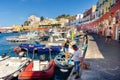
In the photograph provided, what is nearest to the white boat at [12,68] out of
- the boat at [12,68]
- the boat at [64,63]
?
the boat at [12,68]

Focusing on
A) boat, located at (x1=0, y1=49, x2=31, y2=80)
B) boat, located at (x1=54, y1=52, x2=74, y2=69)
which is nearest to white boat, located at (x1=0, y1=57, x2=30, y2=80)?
boat, located at (x1=0, y1=49, x2=31, y2=80)

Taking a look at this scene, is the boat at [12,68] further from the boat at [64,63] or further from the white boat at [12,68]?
the boat at [64,63]

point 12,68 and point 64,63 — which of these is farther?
point 64,63

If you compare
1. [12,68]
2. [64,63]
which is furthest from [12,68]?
[64,63]

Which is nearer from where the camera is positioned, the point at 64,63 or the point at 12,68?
→ the point at 12,68

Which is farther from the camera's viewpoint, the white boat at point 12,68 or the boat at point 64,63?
the boat at point 64,63

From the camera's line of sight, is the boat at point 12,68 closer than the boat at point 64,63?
Yes

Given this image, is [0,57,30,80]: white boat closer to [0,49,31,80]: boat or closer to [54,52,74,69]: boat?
[0,49,31,80]: boat

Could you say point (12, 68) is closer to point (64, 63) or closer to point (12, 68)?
point (12, 68)

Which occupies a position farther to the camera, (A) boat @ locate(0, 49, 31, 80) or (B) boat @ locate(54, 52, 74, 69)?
(B) boat @ locate(54, 52, 74, 69)

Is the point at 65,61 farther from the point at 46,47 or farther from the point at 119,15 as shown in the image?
the point at 119,15

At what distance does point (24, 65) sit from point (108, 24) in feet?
81.1

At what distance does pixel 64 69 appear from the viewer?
17.5m

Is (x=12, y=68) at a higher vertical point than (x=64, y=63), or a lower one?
higher
